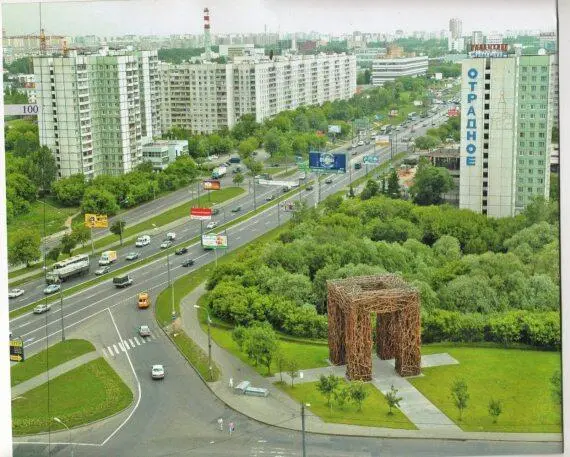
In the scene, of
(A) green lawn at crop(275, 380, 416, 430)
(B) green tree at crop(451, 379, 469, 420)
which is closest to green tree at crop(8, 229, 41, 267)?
(A) green lawn at crop(275, 380, 416, 430)

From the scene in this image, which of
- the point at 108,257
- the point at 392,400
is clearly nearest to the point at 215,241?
the point at 108,257

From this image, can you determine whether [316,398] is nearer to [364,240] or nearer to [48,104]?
[364,240]

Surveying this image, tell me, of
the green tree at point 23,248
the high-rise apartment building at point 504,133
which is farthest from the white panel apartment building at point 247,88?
the green tree at point 23,248

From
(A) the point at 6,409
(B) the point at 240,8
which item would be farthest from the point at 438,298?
(A) the point at 6,409

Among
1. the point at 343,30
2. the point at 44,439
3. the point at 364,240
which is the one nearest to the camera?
the point at 44,439

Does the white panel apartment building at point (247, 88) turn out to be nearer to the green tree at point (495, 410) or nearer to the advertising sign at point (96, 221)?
the advertising sign at point (96, 221)

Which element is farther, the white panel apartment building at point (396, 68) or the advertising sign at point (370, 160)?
the advertising sign at point (370, 160)
